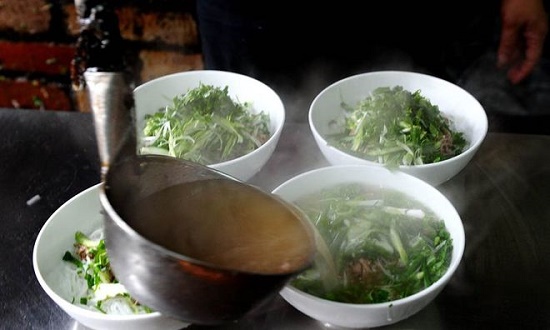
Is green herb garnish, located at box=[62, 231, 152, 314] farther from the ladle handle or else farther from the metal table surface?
the ladle handle

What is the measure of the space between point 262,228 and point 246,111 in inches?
25.3

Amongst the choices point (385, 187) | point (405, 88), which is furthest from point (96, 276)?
point (405, 88)

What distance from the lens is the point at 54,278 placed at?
1235mm

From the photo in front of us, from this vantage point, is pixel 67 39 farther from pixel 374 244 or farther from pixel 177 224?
pixel 374 244

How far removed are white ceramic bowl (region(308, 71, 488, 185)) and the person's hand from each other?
40 centimetres

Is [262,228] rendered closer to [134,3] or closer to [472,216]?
[472,216]

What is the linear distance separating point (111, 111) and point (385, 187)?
2.23ft

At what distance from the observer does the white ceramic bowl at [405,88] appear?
4.96 ft

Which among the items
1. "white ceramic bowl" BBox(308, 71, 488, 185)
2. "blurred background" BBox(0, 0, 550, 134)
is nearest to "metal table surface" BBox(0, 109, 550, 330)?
"white ceramic bowl" BBox(308, 71, 488, 185)

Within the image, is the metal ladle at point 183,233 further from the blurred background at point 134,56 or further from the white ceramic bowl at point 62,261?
the blurred background at point 134,56

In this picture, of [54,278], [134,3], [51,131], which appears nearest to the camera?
[54,278]

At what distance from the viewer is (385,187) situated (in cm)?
137

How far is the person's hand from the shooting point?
6.18 ft

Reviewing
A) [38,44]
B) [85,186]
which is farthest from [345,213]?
[38,44]
